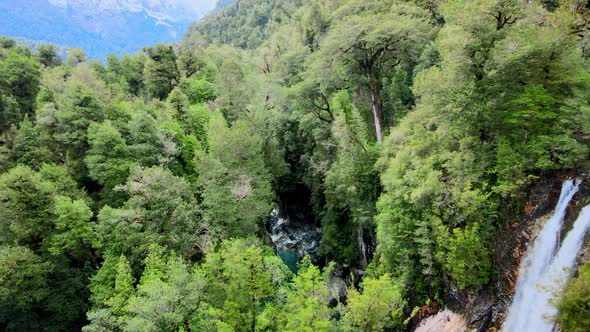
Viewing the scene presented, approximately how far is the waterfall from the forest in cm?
177

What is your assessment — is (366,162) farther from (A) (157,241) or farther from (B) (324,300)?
(A) (157,241)

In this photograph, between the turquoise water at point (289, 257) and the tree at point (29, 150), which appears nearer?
the tree at point (29, 150)

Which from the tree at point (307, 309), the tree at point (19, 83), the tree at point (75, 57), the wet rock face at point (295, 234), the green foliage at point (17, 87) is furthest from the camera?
the tree at point (75, 57)

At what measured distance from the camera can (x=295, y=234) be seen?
146 ft

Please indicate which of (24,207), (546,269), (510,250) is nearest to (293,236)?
(24,207)

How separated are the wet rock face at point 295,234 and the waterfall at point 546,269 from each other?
74.9 ft

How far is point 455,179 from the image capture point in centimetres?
1988

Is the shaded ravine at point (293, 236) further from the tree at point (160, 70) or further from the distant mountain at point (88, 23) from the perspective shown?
the distant mountain at point (88, 23)

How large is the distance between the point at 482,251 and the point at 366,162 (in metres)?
12.7

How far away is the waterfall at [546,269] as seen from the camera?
15.1 meters

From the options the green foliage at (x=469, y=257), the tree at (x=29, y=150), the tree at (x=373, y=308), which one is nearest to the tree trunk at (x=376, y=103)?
the green foliage at (x=469, y=257)

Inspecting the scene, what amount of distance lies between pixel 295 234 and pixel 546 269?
30963 mm

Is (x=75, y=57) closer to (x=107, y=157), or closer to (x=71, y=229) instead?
(x=107, y=157)

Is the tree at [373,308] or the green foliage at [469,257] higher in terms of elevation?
the green foliage at [469,257]
